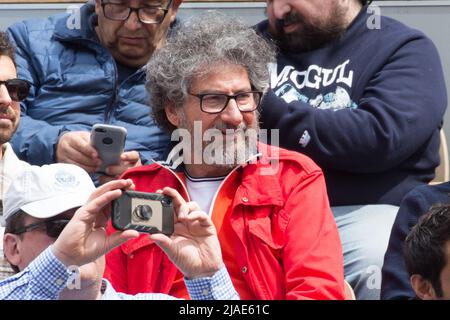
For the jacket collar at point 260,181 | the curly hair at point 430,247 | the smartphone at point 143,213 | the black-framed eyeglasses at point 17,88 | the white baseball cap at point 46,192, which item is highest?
the smartphone at point 143,213

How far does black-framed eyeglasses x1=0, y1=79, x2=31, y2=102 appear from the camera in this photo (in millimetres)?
3770

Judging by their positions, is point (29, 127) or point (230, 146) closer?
point (230, 146)

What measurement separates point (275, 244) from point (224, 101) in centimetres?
50

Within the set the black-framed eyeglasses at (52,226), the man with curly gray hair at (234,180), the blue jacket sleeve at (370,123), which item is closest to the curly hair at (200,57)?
the man with curly gray hair at (234,180)

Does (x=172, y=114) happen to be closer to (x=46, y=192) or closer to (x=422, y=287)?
(x=46, y=192)

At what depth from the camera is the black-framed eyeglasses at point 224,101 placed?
11.4ft

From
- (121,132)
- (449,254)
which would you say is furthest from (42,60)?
(449,254)

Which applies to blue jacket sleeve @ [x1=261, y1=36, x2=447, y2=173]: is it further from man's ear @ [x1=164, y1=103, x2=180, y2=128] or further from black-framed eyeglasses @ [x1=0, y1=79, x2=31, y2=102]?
black-framed eyeglasses @ [x1=0, y1=79, x2=31, y2=102]

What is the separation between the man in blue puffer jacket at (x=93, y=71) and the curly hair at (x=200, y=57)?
0.35 m

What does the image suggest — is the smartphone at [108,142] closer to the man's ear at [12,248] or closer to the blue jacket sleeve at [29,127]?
the blue jacket sleeve at [29,127]

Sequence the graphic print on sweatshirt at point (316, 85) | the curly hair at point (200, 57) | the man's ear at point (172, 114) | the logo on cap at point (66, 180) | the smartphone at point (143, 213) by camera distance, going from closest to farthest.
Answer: the smartphone at point (143, 213)
the logo on cap at point (66, 180)
the curly hair at point (200, 57)
the man's ear at point (172, 114)
the graphic print on sweatshirt at point (316, 85)

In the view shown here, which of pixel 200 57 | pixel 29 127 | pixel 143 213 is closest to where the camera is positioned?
pixel 143 213

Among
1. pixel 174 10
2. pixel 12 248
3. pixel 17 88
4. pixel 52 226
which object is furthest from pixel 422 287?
pixel 174 10

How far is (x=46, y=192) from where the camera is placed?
10.1 ft
